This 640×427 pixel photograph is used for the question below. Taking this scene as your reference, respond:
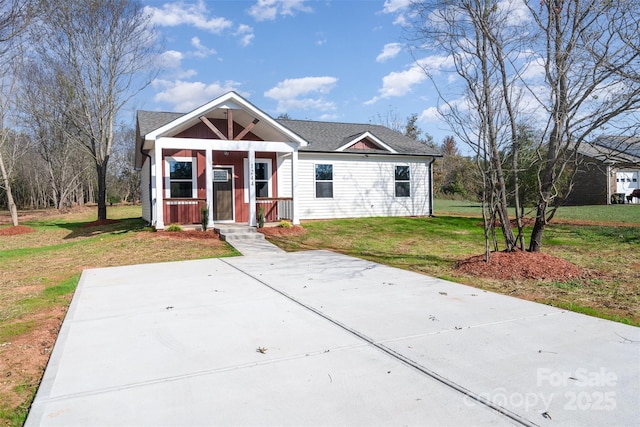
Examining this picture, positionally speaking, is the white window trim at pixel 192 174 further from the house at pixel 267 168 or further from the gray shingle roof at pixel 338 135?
the gray shingle roof at pixel 338 135

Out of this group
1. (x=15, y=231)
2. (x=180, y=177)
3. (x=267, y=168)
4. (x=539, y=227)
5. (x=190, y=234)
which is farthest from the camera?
(x=15, y=231)

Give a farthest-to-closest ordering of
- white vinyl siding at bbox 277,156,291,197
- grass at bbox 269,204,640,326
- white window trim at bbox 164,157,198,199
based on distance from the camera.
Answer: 1. white vinyl siding at bbox 277,156,291,197
2. white window trim at bbox 164,157,198,199
3. grass at bbox 269,204,640,326

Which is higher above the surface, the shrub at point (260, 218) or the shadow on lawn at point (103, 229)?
the shrub at point (260, 218)

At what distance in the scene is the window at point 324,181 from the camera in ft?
58.2

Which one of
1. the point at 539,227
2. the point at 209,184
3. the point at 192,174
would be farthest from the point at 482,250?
the point at 192,174

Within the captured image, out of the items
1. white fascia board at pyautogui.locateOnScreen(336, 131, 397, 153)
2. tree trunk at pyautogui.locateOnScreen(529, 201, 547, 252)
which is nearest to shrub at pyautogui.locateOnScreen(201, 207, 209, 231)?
white fascia board at pyautogui.locateOnScreen(336, 131, 397, 153)

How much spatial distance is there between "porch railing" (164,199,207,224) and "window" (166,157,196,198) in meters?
0.53

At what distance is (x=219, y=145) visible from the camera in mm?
13617

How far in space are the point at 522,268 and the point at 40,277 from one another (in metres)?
9.01

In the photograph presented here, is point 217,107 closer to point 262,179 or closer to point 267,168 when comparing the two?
point 267,168

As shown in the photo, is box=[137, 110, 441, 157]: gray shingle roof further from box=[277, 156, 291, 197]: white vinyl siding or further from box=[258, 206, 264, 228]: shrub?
box=[258, 206, 264, 228]: shrub

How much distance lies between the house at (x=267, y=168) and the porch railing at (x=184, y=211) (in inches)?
1.3

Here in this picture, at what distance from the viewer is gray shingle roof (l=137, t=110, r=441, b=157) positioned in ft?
54.9

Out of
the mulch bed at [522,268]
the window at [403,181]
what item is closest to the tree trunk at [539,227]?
the mulch bed at [522,268]
